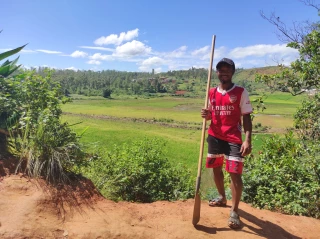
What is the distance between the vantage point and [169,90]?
81250 millimetres

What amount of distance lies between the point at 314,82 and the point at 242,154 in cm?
329

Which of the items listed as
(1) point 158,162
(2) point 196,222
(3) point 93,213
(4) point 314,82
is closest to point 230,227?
(2) point 196,222

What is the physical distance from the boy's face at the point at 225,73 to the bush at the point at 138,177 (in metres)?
2.01

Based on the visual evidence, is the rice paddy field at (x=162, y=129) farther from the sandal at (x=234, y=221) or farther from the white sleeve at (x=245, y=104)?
the white sleeve at (x=245, y=104)

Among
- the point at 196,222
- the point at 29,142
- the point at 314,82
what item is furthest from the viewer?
the point at 314,82

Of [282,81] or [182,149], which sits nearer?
[282,81]

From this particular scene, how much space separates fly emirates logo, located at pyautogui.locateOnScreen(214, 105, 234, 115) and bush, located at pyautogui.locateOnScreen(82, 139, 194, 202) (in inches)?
69.7

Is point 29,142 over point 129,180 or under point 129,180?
over

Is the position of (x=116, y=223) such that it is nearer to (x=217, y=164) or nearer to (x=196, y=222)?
(x=196, y=222)

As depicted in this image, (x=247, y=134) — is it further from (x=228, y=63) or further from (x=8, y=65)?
(x=8, y=65)

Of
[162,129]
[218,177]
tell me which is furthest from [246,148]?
[162,129]

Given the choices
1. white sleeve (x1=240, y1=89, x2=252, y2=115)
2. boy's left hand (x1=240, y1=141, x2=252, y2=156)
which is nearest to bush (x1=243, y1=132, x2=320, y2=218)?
boy's left hand (x1=240, y1=141, x2=252, y2=156)

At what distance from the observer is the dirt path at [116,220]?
2404 millimetres

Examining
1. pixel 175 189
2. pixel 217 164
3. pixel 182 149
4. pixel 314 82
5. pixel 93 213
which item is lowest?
pixel 182 149
